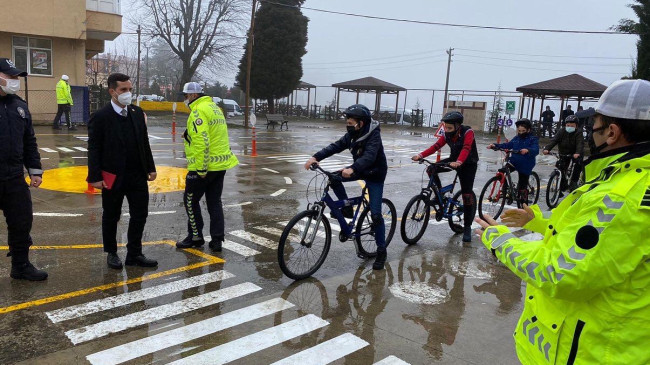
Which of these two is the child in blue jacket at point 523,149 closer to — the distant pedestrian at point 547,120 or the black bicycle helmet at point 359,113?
the black bicycle helmet at point 359,113

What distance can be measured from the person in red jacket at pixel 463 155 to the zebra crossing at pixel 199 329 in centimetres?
353

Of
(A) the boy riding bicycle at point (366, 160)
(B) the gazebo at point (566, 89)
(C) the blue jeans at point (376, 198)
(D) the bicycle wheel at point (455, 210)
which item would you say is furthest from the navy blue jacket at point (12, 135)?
(B) the gazebo at point (566, 89)

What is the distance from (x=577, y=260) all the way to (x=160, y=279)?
15.0 feet

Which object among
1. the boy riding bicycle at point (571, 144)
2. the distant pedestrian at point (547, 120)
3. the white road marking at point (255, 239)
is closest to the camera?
the white road marking at point (255, 239)

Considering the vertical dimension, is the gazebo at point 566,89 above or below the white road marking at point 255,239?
above

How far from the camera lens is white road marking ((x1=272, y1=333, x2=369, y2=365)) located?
3842 mm

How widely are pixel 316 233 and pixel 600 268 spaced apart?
406cm

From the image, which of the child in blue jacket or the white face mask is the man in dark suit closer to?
the white face mask

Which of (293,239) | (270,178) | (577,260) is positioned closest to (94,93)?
(270,178)

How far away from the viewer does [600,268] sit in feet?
5.74

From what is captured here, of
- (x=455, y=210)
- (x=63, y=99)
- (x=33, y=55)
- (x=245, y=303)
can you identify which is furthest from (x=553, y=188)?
(x=33, y=55)

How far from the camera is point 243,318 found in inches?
179

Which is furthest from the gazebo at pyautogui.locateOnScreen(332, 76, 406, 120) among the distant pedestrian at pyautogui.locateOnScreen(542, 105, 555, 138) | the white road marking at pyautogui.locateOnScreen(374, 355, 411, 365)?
the white road marking at pyautogui.locateOnScreen(374, 355, 411, 365)

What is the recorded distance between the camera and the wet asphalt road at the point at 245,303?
3.96 metres
